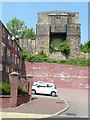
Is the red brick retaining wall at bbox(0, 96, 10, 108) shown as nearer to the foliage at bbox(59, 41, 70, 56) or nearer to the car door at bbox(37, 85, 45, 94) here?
the car door at bbox(37, 85, 45, 94)

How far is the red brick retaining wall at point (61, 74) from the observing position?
55312 millimetres

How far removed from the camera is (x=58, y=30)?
73812mm

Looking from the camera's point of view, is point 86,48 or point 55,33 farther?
point 86,48

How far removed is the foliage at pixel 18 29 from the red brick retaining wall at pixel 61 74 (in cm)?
2771

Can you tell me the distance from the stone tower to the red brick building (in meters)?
12.7

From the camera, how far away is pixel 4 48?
159 ft

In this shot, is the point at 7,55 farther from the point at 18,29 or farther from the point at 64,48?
the point at 18,29

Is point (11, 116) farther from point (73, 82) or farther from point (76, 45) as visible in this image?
point (76, 45)

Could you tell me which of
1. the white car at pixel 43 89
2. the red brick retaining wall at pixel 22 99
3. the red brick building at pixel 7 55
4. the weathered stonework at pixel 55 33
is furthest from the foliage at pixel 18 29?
the red brick retaining wall at pixel 22 99

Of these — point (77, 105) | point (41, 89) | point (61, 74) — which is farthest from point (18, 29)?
point (77, 105)

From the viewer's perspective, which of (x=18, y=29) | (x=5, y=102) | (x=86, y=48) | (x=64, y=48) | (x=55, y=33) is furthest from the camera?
(x=18, y=29)

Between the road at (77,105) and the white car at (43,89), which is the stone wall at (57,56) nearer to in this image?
the white car at (43,89)

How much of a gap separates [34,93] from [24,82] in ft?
34.3

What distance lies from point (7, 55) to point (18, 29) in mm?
36874
